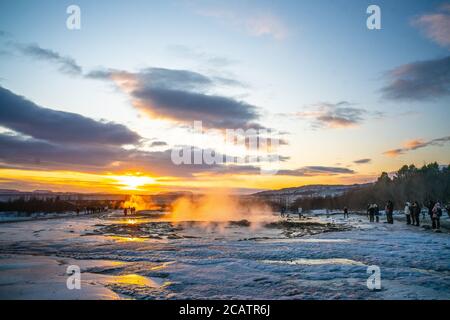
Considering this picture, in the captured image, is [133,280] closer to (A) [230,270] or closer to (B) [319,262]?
(A) [230,270]

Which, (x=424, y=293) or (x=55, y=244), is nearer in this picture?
(x=424, y=293)

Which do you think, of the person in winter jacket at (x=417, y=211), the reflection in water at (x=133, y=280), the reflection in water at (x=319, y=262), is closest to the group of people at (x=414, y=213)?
the person in winter jacket at (x=417, y=211)

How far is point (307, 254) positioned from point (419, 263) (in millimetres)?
3938

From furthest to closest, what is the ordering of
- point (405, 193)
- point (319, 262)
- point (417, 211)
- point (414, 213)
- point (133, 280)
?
point (405, 193) < point (414, 213) < point (417, 211) < point (319, 262) < point (133, 280)

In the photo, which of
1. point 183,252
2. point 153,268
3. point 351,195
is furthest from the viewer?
point 351,195

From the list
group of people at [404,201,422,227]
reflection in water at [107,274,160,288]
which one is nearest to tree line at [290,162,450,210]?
group of people at [404,201,422,227]

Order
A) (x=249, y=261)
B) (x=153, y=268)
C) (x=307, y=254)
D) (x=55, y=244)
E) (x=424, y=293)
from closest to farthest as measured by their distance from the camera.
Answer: (x=424, y=293) → (x=153, y=268) → (x=249, y=261) → (x=307, y=254) → (x=55, y=244)

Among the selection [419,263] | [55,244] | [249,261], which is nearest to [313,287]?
[249,261]

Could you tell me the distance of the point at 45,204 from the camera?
63.9 meters

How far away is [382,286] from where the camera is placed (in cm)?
866

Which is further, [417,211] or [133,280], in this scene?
[417,211]

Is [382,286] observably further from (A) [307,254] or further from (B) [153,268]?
(B) [153,268]

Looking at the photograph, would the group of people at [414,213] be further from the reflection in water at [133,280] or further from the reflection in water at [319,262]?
the reflection in water at [133,280]

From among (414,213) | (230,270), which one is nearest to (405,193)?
(414,213)
